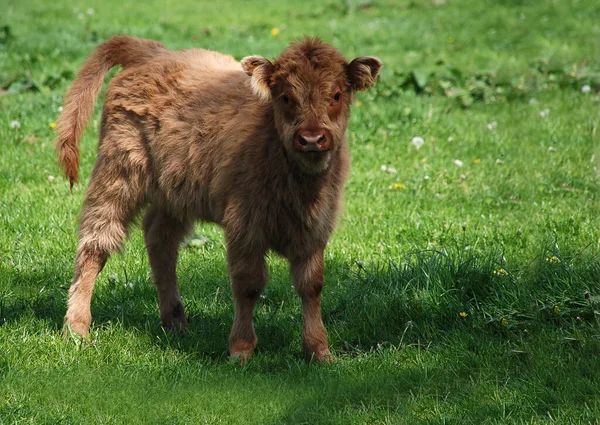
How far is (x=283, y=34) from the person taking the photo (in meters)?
15.7

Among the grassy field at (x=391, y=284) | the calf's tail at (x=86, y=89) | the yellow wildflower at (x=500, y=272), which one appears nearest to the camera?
the grassy field at (x=391, y=284)

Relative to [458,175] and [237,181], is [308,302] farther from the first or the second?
[458,175]

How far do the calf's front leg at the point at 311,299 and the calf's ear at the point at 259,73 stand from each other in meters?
1.05

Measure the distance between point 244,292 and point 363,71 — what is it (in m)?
1.52

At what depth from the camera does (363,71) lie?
512 cm

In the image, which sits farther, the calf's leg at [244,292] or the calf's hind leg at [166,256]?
the calf's hind leg at [166,256]

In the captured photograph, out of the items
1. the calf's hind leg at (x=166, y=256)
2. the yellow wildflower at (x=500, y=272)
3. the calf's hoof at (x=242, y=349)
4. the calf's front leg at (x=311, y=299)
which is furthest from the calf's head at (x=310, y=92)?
the calf's hind leg at (x=166, y=256)

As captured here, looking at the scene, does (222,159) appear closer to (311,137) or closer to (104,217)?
(311,137)

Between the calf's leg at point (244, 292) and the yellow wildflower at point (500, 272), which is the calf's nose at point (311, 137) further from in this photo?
the yellow wildflower at point (500, 272)

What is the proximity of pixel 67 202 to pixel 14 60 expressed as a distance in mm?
5537

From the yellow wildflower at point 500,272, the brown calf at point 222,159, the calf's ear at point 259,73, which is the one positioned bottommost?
the yellow wildflower at point 500,272

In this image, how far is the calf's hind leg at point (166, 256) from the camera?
19.2 feet

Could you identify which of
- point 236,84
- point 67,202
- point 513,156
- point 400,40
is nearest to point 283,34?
point 400,40

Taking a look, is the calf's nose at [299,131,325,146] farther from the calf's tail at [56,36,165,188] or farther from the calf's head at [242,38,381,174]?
the calf's tail at [56,36,165,188]
